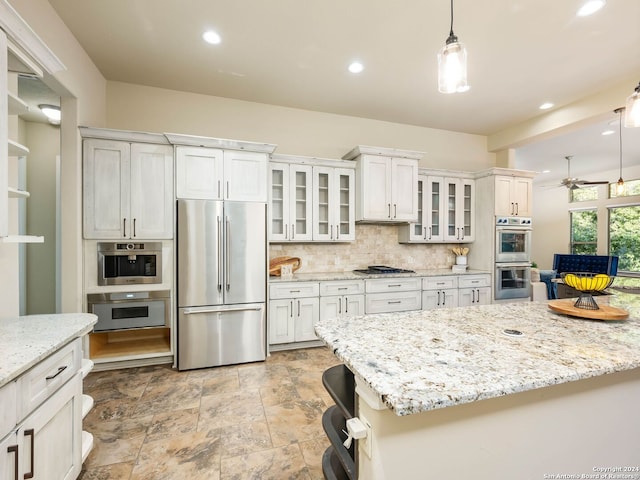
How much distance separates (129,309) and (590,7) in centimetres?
462

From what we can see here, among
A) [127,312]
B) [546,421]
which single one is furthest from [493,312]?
[127,312]

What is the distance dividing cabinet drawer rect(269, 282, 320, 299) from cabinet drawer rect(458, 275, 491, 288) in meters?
2.17

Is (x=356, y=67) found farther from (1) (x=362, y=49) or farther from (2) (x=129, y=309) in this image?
(2) (x=129, y=309)

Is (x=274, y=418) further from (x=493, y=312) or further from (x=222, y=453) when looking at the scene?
(x=493, y=312)

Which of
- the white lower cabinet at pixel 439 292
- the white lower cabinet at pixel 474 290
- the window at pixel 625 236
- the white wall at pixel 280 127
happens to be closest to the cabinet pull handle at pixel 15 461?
the white wall at pixel 280 127

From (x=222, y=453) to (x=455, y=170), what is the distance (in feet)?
15.2

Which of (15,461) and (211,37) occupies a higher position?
(211,37)

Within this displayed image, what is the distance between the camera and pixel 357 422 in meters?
0.97

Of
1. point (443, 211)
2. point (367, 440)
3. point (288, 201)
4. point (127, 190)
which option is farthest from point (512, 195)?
point (127, 190)

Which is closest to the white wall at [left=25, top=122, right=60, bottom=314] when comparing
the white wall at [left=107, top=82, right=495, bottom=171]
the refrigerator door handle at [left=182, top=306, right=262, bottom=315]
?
the white wall at [left=107, top=82, right=495, bottom=171]

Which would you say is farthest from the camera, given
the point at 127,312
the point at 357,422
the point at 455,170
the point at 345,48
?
the point at 455,170

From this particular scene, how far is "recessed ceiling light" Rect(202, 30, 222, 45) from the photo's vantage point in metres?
2.53

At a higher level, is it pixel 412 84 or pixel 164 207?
pixel 412 84

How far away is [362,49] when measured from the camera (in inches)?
108
